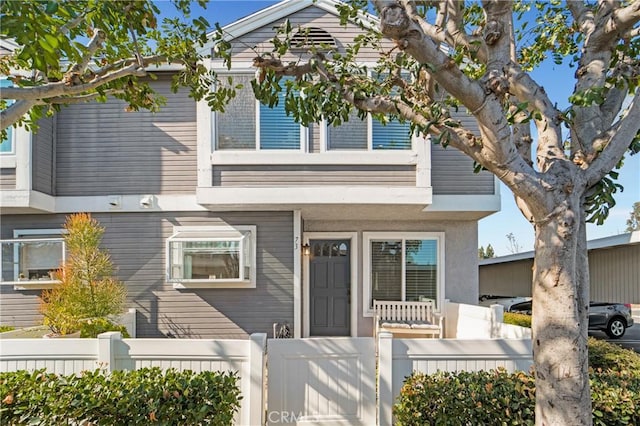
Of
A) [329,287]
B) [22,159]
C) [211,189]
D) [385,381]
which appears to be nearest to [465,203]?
[329,287]

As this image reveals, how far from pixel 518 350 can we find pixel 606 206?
1922 mm

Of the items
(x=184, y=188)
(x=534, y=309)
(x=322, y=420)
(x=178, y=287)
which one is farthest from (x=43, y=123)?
(x=534, y=309)

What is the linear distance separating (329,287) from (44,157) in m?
6.08

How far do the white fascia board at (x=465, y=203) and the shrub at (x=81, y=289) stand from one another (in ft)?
18.7

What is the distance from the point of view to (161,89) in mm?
6730

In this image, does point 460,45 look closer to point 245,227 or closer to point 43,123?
point 245,227

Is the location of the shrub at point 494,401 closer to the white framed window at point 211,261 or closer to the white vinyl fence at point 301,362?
the white vinyl fence at point 301,362

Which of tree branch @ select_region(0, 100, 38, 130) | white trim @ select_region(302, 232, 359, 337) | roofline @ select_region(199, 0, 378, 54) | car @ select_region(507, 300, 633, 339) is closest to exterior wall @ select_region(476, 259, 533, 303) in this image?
car @ select_region(507, 300, 633, 339)

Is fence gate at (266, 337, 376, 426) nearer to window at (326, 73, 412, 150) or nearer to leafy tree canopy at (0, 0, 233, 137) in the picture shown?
leafy tree canopy at (0, 0, 233, 137)

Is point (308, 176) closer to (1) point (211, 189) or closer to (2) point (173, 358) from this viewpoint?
(1) point (211, 189)

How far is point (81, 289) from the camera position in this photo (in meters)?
5.53

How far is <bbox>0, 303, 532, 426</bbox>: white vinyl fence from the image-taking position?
3586 millimetres

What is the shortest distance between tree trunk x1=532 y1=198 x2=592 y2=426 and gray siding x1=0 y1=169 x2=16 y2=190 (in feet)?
25.9

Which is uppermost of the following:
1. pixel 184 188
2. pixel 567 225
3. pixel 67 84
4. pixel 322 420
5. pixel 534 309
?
pixel 67 84
